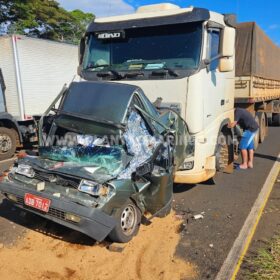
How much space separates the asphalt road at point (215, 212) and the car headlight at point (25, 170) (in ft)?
6.52

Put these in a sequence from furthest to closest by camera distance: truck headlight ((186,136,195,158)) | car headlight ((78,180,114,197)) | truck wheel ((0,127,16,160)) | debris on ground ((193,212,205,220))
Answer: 1. truck wheel ((0,127,16,160))
2. truck headlight ((186,136,195,158))
3. debris on ground ((193,212,205,220))
4. car headlight ((78,180,114,197))

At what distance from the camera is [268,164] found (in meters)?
8.05

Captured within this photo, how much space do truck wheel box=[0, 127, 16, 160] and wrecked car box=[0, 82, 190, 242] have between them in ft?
15.9

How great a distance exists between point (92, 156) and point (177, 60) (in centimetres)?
220

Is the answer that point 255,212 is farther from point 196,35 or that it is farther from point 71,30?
point 71,30

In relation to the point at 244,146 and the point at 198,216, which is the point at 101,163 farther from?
the point at 244,146

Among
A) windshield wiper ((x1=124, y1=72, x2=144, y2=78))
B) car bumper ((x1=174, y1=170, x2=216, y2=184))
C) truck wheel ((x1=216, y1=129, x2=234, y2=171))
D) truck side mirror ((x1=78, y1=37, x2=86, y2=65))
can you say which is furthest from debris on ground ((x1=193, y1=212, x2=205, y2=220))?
truck side mirror ((x1=78, y1=37, x2=86, y2=65))

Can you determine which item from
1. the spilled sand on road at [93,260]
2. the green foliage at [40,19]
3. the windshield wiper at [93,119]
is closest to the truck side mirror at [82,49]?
the windshield wiper at [93,119]

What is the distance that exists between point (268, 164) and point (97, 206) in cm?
571

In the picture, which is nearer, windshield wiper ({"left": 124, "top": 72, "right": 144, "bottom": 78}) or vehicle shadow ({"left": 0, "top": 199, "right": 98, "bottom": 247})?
vehicle shadow ({"left": 0, "top": 199, "right": 98, "bottom": 247})

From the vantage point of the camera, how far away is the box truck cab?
5.17m

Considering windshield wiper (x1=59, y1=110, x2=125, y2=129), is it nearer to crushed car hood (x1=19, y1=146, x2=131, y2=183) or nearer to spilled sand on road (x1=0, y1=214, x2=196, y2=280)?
crushed car hood (x1=19, y1=146, x2=131, y2=183)

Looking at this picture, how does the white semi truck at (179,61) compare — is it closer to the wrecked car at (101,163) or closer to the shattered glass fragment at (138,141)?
the wrecked car at (101,163)

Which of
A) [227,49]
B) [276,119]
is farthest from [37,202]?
[276,119]
